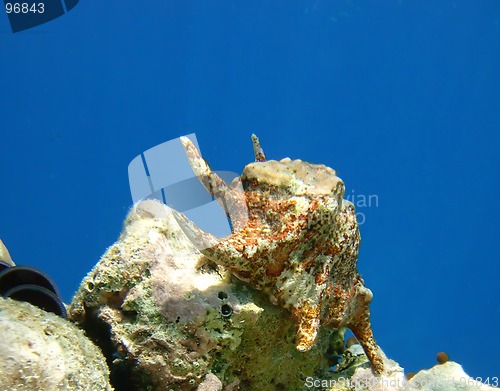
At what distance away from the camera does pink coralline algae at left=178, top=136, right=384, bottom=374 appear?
2.65 meters

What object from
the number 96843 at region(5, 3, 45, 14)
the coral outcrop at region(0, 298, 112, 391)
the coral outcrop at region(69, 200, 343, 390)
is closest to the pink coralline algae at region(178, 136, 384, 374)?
the coral outcrop at region(69, 200, 343, 390)

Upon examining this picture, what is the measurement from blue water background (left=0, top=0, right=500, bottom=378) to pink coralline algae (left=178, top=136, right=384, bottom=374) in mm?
24707

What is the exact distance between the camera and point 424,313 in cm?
3284

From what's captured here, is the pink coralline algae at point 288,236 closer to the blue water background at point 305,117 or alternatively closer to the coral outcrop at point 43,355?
the coral outcrop at point 43,355

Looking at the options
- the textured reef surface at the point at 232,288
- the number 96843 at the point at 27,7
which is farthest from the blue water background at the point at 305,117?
the textured reef surface at the point at 232,288

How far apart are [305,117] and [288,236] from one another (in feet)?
107

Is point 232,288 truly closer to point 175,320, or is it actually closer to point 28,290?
point 175,320

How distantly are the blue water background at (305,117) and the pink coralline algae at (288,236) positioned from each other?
24.7m

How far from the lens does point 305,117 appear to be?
34.4 meters

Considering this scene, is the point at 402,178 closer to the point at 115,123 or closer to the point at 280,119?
the point at 280,119

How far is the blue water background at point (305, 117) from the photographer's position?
2764cm

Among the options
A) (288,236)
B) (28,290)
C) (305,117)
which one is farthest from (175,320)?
(305,117)

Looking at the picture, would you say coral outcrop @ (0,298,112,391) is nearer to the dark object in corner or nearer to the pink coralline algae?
the dark object in corner

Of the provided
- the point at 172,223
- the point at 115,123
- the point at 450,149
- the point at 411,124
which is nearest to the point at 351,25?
Result: the point at 411,124
